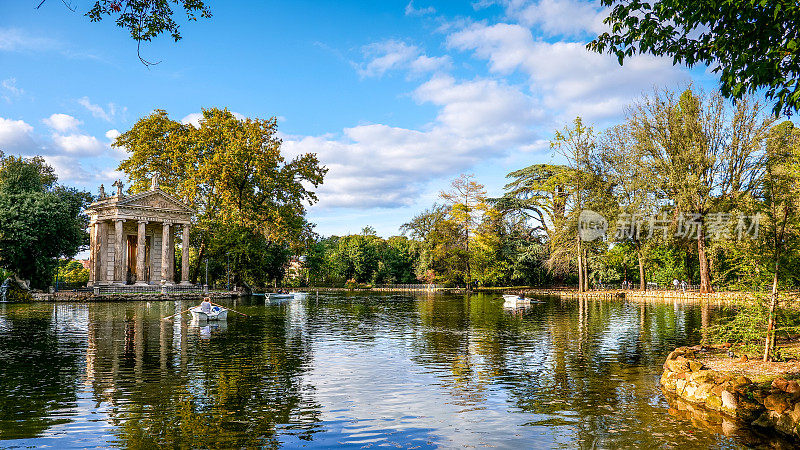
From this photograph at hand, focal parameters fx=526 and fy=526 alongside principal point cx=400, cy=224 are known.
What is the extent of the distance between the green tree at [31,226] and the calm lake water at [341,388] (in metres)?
24.7

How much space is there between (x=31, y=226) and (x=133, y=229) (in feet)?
38.7

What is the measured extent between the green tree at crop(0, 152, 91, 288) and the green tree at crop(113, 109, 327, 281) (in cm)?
971

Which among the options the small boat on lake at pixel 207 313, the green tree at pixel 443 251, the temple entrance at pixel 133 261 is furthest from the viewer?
the green tree at pixel 443 251

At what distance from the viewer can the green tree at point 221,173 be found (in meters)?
56.8

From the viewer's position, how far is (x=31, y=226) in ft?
150

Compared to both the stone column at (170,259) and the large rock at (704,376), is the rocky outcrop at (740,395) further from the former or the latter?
the stone column at (170,259)

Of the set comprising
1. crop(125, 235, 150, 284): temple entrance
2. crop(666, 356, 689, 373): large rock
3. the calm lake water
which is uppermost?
crop(125, 235, 150, 284): temple entrance

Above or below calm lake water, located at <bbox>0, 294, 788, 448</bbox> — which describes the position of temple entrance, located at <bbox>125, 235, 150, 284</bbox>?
above

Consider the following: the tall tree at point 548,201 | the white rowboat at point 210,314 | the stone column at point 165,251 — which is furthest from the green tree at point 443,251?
the white rowboat at point 210,314

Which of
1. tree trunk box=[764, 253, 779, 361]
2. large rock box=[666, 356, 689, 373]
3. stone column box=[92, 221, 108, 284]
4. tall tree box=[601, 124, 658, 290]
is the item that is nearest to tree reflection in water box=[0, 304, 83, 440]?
large rock box=[666, 356, 689, 373]

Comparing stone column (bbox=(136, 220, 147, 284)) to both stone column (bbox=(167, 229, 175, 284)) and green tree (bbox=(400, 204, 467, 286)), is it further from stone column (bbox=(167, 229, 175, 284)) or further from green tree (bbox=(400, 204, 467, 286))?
green tree (bbox=(400, 204, 467, 286))

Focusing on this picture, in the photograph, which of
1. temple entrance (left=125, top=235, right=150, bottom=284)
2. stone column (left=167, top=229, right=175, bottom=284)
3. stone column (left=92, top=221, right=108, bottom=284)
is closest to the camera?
stone column (left=92, top=221, right=108, bottom=284)

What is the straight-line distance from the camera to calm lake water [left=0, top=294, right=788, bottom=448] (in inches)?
359

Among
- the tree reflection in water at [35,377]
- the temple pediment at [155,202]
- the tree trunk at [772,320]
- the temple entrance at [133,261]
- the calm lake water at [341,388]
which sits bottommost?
the calm lake water at [341,388]
